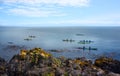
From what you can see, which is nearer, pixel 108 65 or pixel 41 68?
pixel 41 68

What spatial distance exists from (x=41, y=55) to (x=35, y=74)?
3.93m

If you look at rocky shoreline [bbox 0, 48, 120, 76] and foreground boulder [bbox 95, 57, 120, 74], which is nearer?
rocky shoreline [bbox 0, 48, 120, 76]

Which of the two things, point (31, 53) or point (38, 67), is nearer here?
point (38, 67)

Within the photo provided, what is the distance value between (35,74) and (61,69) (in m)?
3.02

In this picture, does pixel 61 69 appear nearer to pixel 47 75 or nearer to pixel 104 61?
pixel 47 75

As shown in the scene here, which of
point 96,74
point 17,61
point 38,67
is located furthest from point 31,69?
point 96,74

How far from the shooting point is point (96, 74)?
24.6 meters

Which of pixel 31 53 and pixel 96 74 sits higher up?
pixel 31 53

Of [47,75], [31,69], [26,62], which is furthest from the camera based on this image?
[26,62]

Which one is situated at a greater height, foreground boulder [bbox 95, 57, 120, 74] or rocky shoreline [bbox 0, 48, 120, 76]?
rocky shoreline [bbox 0, 48, 120, 76]

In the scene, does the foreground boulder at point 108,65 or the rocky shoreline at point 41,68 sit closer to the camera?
the rocky shoreline at point 41,68

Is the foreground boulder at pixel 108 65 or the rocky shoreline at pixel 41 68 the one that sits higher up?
the rocky shoreline at pixel 41 68

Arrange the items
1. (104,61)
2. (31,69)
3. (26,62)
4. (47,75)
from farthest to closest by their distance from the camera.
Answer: (104,61) < (26,62) < (31,69) < (47,75)

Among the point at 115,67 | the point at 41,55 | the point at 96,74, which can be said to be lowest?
the point at 115,67
